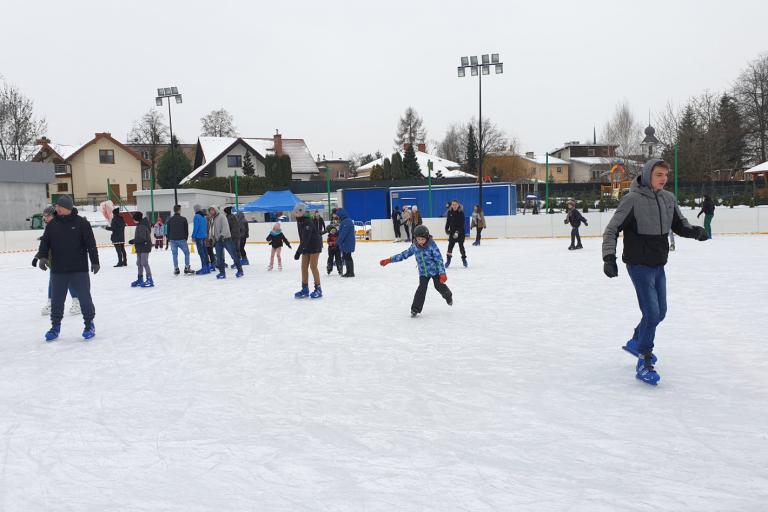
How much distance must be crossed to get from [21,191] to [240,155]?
23058mm

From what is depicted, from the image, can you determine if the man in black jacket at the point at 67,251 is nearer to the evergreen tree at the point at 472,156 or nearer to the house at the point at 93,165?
the house at the point at 93,165

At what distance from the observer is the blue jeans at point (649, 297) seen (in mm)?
4504

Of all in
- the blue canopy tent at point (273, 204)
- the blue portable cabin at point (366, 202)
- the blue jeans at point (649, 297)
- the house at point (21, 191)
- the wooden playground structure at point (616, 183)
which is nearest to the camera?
the blue jeans at point (649, 297)

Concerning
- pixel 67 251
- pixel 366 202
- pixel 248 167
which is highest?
pixel 248 167

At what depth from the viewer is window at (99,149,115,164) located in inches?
2080

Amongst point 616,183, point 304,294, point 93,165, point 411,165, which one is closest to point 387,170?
point 411,165

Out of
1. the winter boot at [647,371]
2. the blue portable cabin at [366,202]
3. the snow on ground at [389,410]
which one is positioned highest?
the blue portable cabin at [366,202]

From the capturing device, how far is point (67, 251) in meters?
6.57

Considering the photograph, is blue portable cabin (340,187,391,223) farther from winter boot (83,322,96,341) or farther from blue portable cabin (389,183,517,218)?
winter boot (83,322,96,341)

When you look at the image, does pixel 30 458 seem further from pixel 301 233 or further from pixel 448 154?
pixel 448 154

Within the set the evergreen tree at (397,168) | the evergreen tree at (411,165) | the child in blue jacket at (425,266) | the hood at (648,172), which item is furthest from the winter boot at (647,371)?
the evergreen tree at (411,165)

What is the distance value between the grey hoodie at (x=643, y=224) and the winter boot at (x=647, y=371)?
677mm

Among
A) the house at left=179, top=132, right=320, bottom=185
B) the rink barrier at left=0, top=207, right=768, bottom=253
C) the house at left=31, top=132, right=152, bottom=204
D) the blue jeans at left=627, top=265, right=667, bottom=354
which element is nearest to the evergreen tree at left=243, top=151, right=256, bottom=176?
the house at left=179, top=132, right=320, bottom=185

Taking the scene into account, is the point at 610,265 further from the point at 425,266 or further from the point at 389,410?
the point at 425,266
